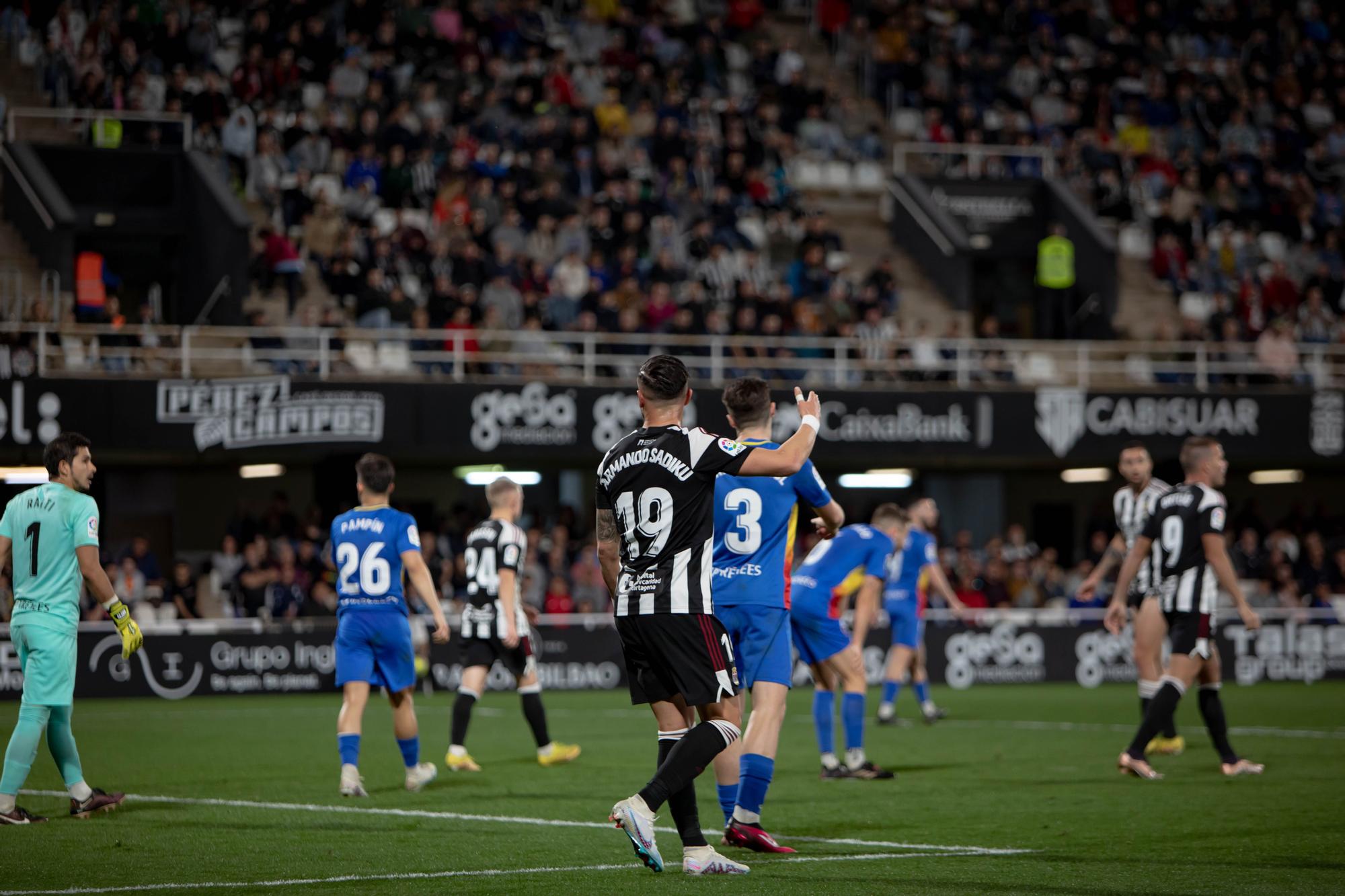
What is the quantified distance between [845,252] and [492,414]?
926cm

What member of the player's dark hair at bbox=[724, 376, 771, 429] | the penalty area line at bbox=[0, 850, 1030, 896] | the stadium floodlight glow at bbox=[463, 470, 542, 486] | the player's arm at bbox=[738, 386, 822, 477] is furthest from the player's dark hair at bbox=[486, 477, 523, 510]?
the stadium floodlight glow at bbox=[463, 470, 542, 486]

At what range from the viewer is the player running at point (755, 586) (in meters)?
8.26

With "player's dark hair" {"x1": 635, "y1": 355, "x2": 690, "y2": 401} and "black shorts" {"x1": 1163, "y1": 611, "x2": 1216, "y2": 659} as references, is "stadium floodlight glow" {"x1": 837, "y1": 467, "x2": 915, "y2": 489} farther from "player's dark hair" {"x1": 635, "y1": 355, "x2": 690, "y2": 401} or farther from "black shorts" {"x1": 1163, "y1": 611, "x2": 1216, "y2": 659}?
"player's dark hair" {"x1": 635, "y1": 355, "x2": 690, "y2": 401}

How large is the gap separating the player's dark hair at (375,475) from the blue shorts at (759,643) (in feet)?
10.4

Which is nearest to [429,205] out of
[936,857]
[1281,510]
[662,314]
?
[662,314]

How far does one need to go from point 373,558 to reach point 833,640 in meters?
3.01

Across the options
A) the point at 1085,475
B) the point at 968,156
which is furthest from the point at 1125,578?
the point at 968,156

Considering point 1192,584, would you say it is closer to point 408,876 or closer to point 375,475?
point 375,475

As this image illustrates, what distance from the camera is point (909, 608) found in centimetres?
1734

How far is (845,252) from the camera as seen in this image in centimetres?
3108

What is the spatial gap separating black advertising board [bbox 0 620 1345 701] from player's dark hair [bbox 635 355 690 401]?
14.6m

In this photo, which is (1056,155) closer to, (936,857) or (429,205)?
(429,205)

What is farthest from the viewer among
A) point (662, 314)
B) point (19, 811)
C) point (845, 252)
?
point (845, 252)

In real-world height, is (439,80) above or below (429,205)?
above
